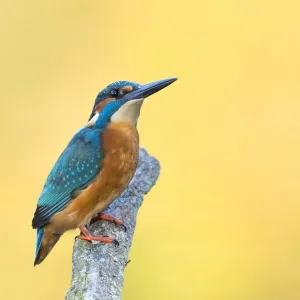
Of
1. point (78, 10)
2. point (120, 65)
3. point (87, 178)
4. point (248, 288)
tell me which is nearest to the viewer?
point (87, 178)

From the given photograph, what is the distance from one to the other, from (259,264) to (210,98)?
214cm

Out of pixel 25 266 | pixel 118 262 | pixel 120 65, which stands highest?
pixel 120 65

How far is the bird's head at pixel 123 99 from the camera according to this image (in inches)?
91.5

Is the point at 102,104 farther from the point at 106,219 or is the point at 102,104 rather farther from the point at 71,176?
the point at 106,219

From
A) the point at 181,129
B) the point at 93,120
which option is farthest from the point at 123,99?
the point at 181,129

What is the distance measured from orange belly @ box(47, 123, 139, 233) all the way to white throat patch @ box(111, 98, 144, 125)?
0.06 feet

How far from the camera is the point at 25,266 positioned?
15.6 ft

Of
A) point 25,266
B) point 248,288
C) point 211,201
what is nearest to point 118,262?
point 248,288

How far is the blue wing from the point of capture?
2354mm

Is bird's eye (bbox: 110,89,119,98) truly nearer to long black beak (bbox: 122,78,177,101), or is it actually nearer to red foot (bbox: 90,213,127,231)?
long black beak (bbox: 122,78,177,101)

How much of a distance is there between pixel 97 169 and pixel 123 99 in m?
0.24

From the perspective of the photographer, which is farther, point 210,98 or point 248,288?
point 210,98

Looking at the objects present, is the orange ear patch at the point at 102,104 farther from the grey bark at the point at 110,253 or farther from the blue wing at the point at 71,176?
the grey bark at the point at 110,253

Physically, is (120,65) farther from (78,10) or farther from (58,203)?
(58,203)
